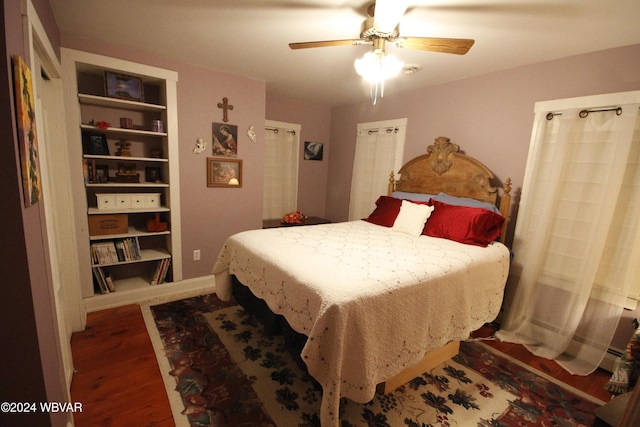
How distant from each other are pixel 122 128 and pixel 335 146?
2.84 metres

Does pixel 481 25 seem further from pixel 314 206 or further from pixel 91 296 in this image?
pixel 91 296

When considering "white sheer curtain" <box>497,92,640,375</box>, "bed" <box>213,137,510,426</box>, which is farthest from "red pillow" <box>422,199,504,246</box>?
"white sheer curtain" <box>497,92,640,375</box>

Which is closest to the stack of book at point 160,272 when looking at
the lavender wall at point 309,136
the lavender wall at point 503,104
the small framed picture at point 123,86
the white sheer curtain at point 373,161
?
the small framed picture at point 123,86

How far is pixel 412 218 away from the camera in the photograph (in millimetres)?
2596

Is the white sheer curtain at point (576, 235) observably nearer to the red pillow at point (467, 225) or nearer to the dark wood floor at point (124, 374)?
the dark wood floor at point (124, 374)

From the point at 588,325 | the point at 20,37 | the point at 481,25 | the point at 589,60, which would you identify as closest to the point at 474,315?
the point at 588,325

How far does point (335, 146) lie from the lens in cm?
443

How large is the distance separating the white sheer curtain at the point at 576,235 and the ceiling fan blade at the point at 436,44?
1315 millimetres

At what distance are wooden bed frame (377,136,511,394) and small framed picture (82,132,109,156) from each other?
3.03 metres

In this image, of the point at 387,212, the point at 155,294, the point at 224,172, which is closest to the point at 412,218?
the point at 387,212

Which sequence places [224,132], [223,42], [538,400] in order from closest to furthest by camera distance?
[538,400], [223,42], [224,132]

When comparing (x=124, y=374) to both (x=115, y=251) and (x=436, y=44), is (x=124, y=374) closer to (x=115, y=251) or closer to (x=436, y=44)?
(x=115, y=251)

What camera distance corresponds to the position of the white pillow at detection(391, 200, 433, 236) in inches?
99.6

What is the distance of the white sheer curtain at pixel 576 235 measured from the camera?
192cm
